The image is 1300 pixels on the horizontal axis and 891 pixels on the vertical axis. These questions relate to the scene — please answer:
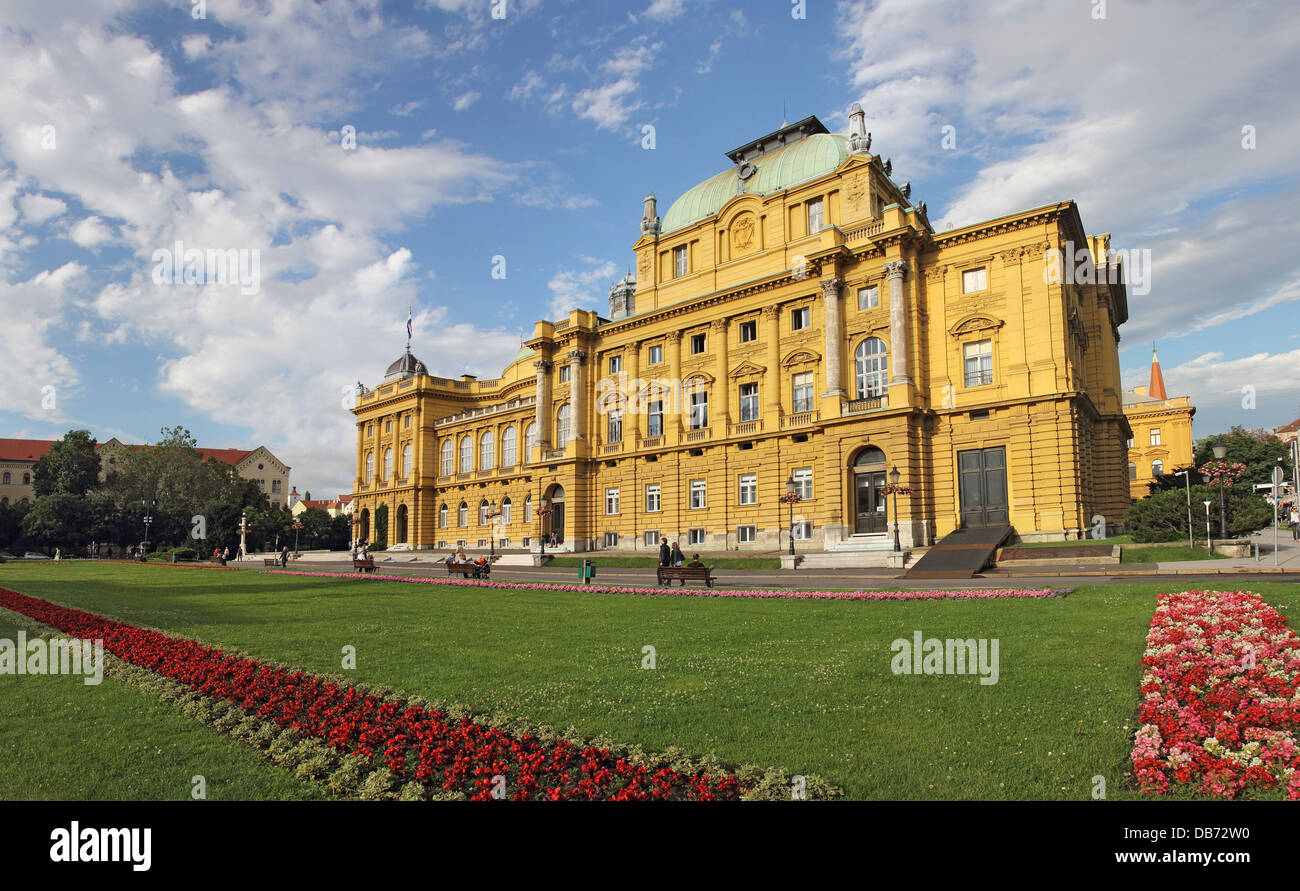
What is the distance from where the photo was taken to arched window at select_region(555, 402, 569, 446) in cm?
5747

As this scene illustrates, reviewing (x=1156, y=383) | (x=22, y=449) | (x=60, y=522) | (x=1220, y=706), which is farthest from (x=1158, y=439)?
(x=22, y=449)

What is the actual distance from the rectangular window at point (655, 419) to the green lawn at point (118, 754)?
140 feet

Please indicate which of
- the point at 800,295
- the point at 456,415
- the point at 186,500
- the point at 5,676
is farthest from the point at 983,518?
the point at 186,500

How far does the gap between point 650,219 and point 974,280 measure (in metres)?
25.6

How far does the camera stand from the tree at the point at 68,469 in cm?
9456

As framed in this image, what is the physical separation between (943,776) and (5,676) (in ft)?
41.3

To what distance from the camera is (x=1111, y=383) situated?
152 feet

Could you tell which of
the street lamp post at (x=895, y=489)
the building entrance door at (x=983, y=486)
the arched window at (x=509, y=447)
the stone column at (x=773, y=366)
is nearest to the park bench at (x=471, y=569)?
the street lamp post at (x=895, y=489)

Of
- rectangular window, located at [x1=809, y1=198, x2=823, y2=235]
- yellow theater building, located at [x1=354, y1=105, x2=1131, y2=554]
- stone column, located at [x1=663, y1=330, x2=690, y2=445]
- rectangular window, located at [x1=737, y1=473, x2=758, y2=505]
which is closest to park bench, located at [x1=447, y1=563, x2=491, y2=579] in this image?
yellow theater building, located at [x1=354, y1=105, x2=1131, y2=554]

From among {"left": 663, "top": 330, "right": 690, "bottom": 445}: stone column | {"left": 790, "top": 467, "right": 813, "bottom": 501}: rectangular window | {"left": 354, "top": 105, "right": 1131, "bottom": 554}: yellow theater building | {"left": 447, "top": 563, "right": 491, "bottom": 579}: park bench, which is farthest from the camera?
{"left": 663, "top": 330, "right": 690, "bottom": 445}: stone column

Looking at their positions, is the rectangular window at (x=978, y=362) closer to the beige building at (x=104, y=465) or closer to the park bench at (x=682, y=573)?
the park bench at (x=682, y=573)

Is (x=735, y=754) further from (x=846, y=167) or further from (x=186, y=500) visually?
(x=186, y=500)

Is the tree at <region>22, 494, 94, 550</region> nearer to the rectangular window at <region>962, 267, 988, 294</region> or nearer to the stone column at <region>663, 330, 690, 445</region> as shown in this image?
the stone column at <region>663, 330, 690, 445</region>

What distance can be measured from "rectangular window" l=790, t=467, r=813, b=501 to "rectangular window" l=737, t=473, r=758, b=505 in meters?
2.95
